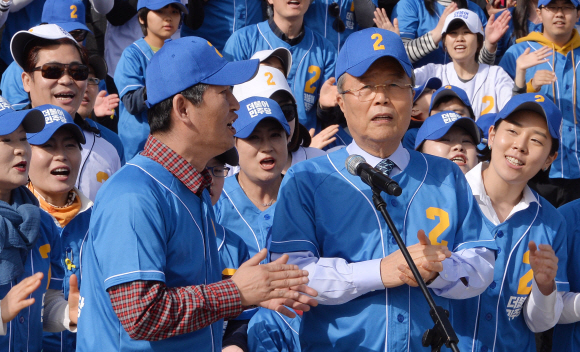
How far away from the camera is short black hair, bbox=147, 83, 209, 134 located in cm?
292

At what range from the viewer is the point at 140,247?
2578mm

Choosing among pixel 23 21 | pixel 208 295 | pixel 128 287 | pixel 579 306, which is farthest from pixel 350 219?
pixel 23 21

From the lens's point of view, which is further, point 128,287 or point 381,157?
point 381,157

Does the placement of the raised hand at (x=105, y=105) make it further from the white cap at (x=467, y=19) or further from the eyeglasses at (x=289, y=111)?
the white cap at (x=467, y=19)

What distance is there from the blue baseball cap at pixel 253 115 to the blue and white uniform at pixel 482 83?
2.69 m

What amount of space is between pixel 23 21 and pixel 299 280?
19.3 ft

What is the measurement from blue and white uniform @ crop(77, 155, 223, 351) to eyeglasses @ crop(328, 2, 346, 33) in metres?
5.46

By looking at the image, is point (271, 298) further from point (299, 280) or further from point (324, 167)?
point (324, 167)

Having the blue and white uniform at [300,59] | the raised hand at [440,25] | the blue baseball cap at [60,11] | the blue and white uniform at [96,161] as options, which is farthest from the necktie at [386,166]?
the raised hand at [440,25]

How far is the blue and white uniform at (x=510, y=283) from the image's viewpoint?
3879mm

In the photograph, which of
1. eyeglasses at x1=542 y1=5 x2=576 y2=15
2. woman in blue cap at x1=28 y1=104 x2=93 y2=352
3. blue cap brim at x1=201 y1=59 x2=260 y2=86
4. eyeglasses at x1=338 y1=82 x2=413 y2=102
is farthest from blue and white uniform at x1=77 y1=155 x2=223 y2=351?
eyeglasses at x1=542 y1=5 x2=576 y2=15

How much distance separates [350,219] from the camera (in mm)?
3092

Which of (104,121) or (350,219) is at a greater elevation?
(104,121)

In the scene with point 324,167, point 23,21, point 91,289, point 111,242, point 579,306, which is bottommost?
point 579,306
